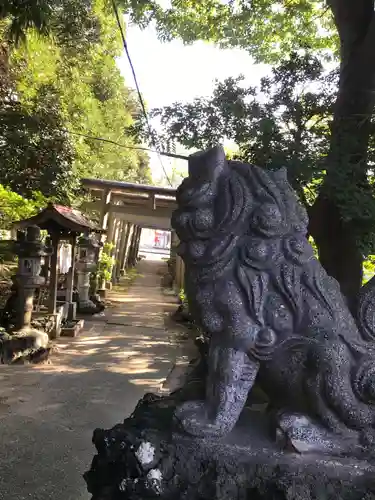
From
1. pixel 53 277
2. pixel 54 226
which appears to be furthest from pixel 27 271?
pixel 54 226

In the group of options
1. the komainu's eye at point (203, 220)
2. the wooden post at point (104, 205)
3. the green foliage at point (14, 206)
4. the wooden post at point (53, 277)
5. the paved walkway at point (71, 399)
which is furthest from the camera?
the wooden post at point (104, 205)

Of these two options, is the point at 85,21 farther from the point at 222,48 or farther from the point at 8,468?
the point at 8,468

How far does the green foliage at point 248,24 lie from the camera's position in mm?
7074

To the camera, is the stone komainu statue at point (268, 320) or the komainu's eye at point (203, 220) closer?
the stone komainu statue at point (268, 320)

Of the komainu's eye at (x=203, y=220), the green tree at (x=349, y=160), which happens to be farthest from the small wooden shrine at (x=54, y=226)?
the komainu's eye at (x=203, y=220)

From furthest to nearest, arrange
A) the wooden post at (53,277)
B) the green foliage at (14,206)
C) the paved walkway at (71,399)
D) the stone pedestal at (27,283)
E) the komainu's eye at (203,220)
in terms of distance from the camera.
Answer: the wooden post at (53,277)
the green foliage at (14,206)
the stone pedestal at (27,283)
the paved walkway at (71,399)
the komainu's eye at (203,220)

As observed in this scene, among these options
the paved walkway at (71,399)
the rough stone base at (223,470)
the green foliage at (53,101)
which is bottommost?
the paved walkway at (71,399)

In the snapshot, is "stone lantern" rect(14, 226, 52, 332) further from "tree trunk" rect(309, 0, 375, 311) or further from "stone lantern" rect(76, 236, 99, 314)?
"stone lantern" rect(76, 236, 99, 314)

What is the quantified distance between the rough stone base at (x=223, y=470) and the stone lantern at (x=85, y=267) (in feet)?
28.7

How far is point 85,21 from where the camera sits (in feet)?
33.6

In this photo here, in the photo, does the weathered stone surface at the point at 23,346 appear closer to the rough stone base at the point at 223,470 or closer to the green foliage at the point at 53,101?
the green foliage at the point at 53,101

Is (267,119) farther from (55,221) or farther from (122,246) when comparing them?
(122,246)

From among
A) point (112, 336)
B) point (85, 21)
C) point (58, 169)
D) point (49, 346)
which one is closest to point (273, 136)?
point (49, 346)

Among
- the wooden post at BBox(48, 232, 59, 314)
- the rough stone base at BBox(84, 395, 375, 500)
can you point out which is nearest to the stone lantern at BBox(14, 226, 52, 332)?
the wooden post at BBox(48, 232, 59, 314)
